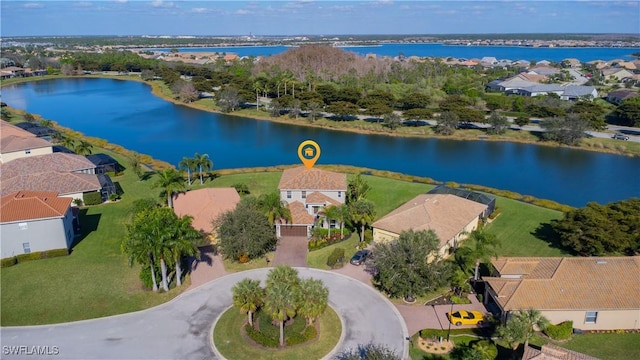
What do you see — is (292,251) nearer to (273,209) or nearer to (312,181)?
(273,209)

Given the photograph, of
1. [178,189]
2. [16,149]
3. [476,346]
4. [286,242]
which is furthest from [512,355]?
[16,149]

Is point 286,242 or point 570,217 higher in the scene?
point 570,217

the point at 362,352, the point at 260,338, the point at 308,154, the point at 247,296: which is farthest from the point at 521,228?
the point at 247,296

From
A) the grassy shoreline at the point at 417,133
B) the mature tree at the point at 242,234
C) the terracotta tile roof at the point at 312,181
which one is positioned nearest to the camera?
the mature tree at the point at 242,234

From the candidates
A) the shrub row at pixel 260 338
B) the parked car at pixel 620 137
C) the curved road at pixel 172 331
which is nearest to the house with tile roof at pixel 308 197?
the curved road at pixel 172 331

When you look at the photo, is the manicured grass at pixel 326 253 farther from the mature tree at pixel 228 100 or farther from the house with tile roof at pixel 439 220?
the mature tree at pixel 228 100

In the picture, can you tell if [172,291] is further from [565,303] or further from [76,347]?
[565,303]
